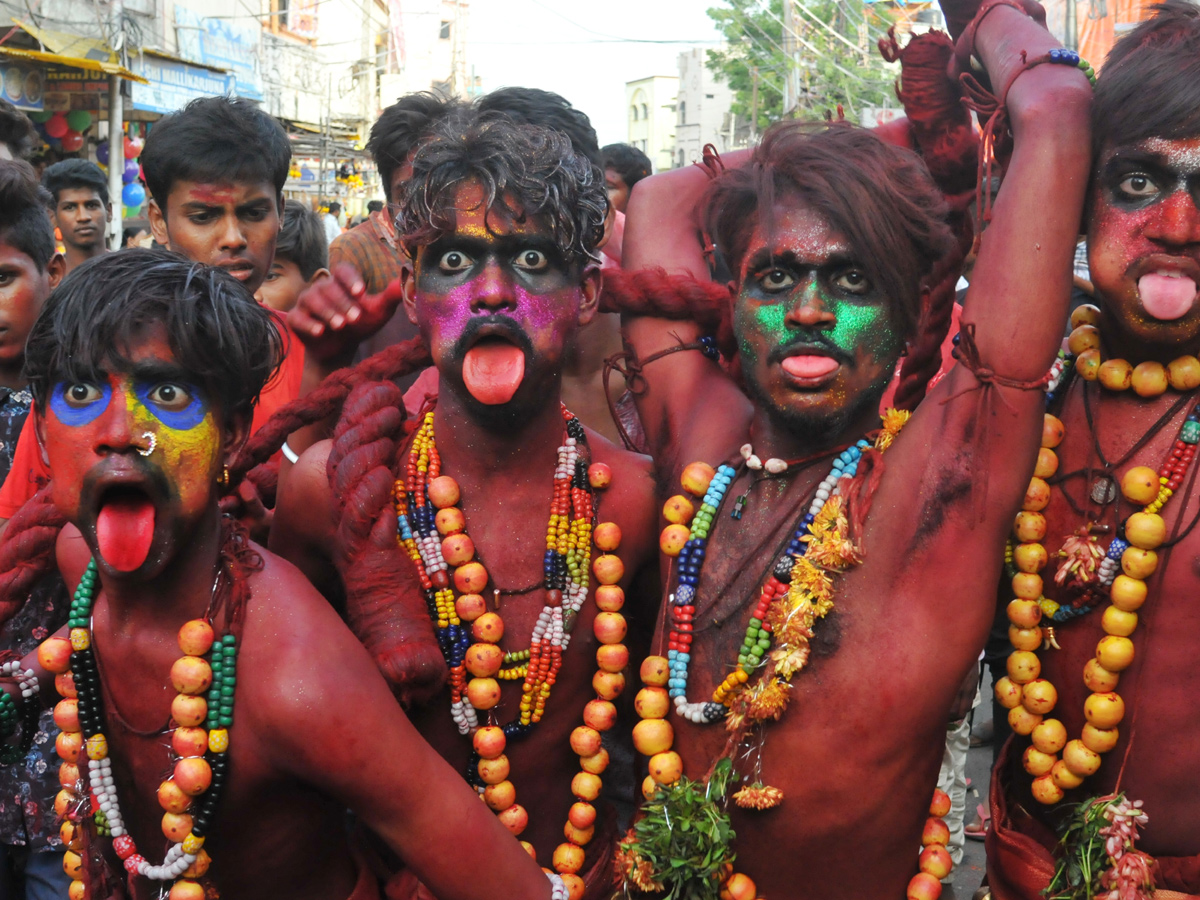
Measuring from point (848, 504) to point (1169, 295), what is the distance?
69 centimetres

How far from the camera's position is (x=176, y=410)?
2.00 meters

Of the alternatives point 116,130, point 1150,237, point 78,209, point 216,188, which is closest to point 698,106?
point 116,130

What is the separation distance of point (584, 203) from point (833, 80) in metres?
24.2

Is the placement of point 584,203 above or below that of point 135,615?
above

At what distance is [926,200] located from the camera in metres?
2.26

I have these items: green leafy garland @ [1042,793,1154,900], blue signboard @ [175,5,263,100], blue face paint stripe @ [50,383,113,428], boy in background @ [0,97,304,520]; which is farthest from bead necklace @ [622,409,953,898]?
blue signboard @ [175,5,263,100]

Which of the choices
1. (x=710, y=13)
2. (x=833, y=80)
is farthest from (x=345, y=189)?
(x=710, y=13)

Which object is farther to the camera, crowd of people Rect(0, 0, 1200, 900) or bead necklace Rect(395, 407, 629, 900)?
bead necklace Rect(395, 407, 629, 900)

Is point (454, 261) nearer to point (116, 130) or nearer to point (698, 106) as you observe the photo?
point (116, 130)

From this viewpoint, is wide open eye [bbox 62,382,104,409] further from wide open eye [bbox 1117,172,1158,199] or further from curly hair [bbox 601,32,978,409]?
wide open eye [bbox 1117,172,1158,199]

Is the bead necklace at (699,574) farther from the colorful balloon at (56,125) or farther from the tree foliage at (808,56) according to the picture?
the tree foliage at (808,56)

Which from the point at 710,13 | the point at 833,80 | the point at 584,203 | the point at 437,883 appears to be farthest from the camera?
the point at 710,13

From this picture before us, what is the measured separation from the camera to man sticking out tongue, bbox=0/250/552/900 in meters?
1.94

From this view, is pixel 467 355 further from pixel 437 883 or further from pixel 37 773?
pixel 37 773
